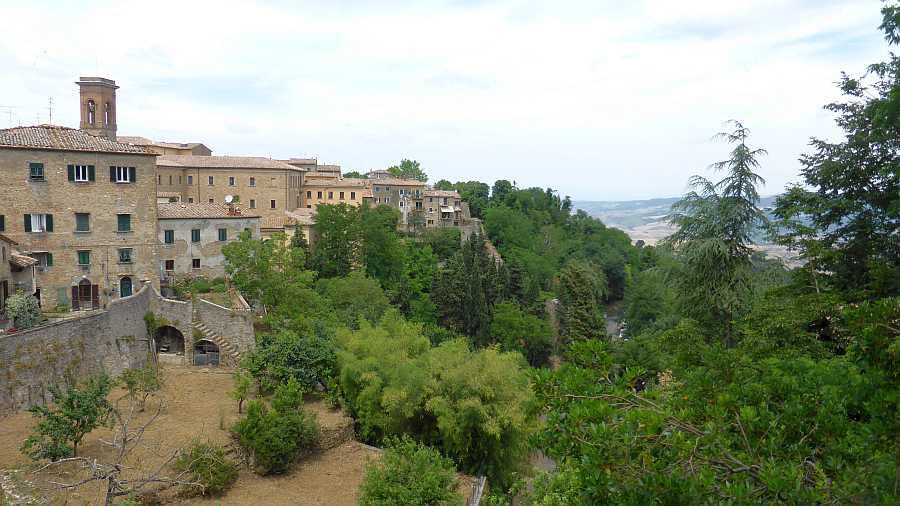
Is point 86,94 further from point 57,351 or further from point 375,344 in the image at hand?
point 375,344

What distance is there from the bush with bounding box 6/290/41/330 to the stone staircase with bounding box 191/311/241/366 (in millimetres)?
5118

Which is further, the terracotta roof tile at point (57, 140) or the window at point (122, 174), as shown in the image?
the window at point (122, 174)

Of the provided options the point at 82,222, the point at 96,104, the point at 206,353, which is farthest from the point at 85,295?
the point at 96,104

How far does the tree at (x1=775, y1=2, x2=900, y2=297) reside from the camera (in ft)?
43.7

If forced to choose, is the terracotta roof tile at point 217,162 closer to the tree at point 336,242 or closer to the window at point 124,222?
the tree at point 336,242

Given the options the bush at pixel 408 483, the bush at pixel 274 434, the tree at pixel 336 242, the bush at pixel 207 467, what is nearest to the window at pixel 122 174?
the bush at pixel 274 434

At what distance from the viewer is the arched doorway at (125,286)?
27.1m

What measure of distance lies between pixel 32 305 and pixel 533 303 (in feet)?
122

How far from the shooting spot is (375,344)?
2005 cm

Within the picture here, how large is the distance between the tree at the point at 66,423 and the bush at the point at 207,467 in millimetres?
2193

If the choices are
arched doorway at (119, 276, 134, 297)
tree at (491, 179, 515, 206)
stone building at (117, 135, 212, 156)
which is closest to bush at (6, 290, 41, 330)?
arched doorway at (119, 276, 134, 297)

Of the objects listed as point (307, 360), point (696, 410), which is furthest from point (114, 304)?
point (696, 410)

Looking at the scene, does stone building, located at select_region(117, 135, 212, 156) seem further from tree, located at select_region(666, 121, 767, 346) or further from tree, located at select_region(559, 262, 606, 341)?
tree, located at select_region(666, 121, 767, 346)

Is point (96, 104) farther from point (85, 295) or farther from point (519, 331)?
point (519, 331)
